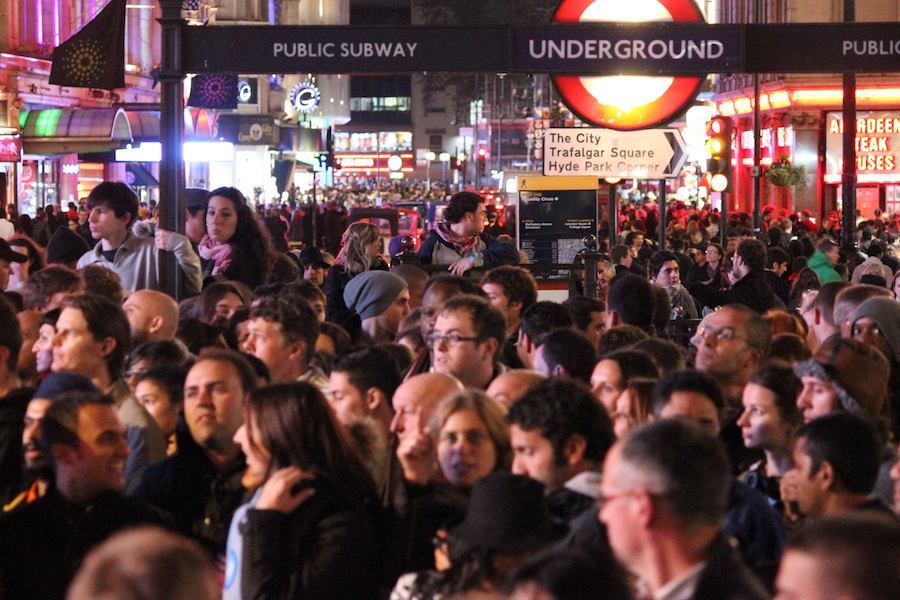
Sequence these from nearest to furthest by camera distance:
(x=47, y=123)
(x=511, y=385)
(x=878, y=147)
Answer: (x=511, y=385) < (x=47, y=123) < (x=878, y=147)

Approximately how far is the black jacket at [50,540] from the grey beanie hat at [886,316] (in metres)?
4.54

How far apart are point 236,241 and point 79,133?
22759 millimetres

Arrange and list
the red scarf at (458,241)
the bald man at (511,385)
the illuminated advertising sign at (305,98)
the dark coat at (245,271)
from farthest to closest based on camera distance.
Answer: the illuminated advertising sign at (305,98) < the red scarf at (458,241) < the dark coat at (245,271) < the bald man at (511,385)

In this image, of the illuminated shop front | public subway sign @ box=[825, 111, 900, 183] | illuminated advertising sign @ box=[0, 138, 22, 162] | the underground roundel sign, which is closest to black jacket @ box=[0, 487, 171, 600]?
the underground roundel sign

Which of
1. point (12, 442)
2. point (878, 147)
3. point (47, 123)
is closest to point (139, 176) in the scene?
point (47, 123)

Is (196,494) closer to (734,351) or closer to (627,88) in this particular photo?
Result: (734,351)

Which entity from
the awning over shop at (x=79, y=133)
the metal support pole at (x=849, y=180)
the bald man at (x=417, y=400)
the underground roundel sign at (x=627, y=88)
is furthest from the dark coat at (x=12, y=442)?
the awning over shop at (x=79, y=133)

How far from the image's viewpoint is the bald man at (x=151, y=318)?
6.85 meters

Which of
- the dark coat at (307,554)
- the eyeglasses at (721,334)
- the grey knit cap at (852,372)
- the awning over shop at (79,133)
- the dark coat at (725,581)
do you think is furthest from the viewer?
the awning over shop at (79,133)

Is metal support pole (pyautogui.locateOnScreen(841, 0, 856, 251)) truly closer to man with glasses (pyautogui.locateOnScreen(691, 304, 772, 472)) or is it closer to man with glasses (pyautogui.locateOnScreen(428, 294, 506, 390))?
man with glasses (pyautogui.locateOnScreen(691, 304, 772, 472))

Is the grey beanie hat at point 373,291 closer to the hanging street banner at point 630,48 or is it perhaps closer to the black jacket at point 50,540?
the hanging street banner at point 630,48

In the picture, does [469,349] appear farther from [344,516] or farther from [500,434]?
[344,516]

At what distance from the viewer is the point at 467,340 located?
19.6 ft

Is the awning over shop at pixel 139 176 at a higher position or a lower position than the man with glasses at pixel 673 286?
higher
